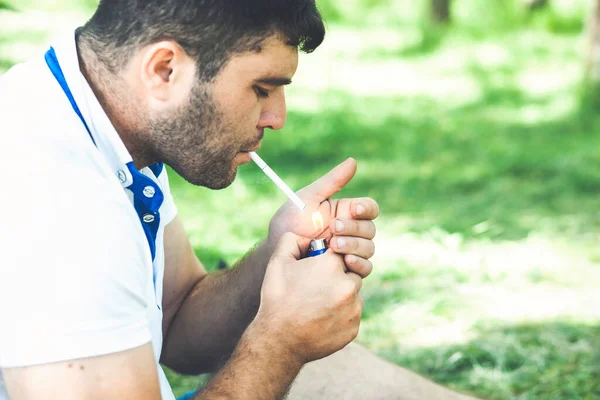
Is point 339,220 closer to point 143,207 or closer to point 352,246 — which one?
point 352,246

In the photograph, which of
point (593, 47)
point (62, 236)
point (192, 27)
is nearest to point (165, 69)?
point (192, 27)

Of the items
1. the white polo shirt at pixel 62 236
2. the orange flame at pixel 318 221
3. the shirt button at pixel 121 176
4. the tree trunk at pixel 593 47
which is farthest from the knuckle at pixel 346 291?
the tree trunk at pixel 593 47

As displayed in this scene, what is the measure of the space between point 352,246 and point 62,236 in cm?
65

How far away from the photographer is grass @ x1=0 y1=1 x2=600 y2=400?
3.27 meters

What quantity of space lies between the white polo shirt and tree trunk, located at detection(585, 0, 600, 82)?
5878 mm

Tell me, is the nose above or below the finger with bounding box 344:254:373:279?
above

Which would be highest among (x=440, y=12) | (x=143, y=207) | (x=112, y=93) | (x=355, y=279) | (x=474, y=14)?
(x=112, y=93)

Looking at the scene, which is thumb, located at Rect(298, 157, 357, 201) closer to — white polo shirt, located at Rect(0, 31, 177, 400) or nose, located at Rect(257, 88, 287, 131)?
nose, located at Rect(257, 88, 287, 131)

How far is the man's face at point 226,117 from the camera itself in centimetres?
176

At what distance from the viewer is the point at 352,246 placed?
1.80m

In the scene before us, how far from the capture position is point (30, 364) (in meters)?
1.38

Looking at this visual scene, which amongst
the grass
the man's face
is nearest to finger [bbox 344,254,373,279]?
the man's face

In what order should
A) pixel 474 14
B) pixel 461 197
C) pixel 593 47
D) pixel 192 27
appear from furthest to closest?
pixel 474 14, pixel 593 47, pixel 461 197, pixel 192 27

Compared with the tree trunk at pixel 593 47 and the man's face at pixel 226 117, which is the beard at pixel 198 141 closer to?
the man's face at pixel 226 117
